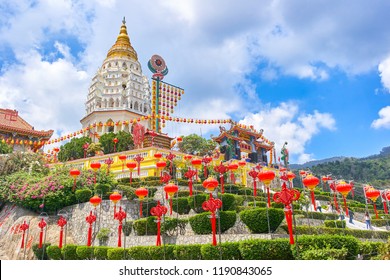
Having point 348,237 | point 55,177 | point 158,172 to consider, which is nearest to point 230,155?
point 158,172

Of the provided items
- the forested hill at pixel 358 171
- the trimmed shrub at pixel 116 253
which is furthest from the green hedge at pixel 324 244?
the forested hill at pixel 358 171

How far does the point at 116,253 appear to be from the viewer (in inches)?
490

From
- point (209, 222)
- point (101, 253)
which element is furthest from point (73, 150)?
point (209, 222)

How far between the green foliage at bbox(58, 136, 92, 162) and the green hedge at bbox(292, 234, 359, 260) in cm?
3379

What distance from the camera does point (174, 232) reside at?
13820 mm

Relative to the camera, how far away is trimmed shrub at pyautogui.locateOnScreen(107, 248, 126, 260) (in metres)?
12.3

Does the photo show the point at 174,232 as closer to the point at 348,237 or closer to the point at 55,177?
the point at 348,237

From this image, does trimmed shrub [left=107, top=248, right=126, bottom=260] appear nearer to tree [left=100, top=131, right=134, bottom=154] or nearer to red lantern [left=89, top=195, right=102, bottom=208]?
red lantern [left=89, top=195, right=102, bottom=208]

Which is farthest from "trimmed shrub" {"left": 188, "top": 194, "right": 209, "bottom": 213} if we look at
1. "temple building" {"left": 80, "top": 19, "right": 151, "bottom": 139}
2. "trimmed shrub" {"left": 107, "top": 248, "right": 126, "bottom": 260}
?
"temple building" {"left": 80, "top": 19, "right": 151, "bottom": 139}

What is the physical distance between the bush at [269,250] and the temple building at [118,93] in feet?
133

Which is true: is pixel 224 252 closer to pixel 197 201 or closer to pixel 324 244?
pixel 324 244

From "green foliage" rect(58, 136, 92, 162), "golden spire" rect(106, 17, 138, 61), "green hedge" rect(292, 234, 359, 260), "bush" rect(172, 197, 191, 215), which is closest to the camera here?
"green hedge" rect(292, 234, 359, 260)

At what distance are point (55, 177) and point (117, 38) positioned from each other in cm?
4083

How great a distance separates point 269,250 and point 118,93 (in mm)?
44686
